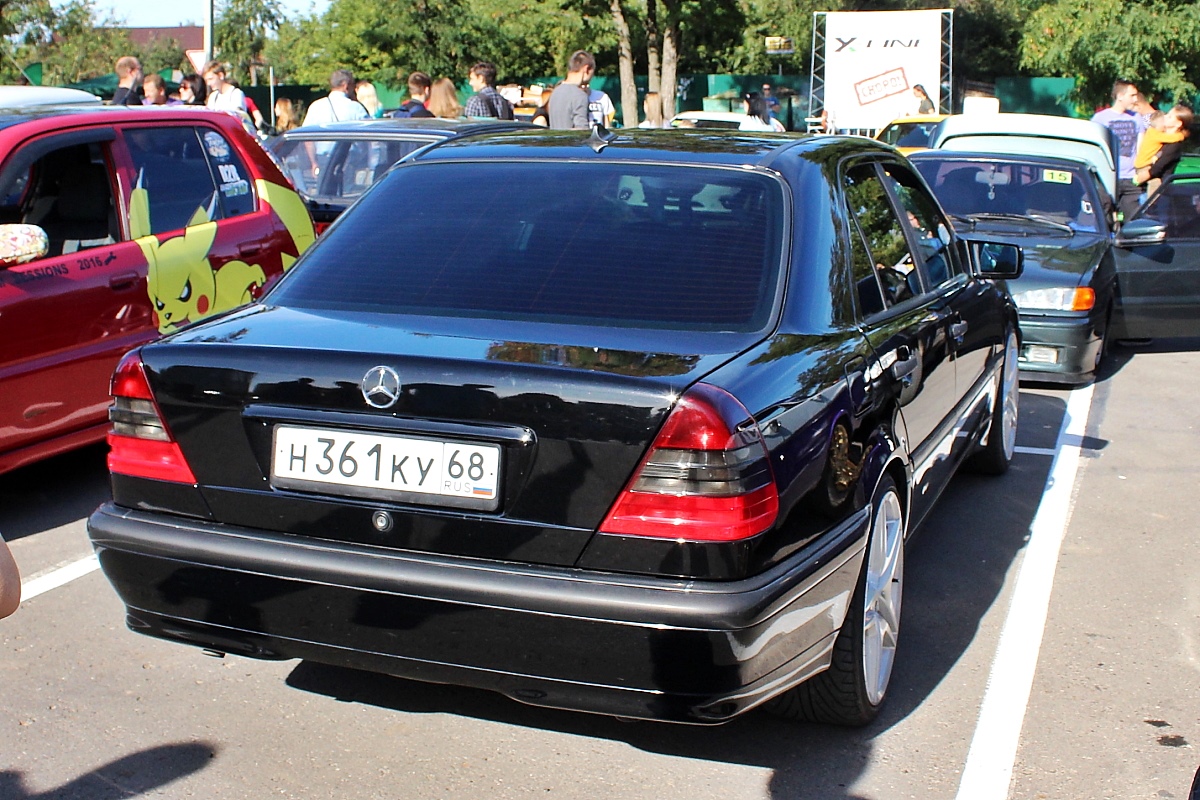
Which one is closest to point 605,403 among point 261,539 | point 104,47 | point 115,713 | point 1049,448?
point 261,539

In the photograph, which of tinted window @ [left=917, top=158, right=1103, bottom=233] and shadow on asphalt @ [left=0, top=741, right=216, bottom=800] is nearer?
shadow on asphalt @ [left=0, top=741, right=216, bottom=800]

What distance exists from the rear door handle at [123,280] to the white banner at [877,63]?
A: 80.0 ft

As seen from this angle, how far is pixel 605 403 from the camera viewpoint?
2891 millimetres

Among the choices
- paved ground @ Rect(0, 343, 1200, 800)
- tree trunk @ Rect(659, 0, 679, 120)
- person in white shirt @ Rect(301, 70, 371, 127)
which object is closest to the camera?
paved ground @ Rect(0, 343, 1200, 800)

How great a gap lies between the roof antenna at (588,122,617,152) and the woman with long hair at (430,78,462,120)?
8612 mm

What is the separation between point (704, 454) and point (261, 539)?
3.50 feet

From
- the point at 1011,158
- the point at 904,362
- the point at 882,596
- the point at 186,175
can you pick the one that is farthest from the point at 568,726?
the point at 1011,158

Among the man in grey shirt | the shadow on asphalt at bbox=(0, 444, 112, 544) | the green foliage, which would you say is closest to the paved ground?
the shadow on asphalt at bbox=(0, 444, 112, 544)

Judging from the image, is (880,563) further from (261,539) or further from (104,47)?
(104,47)

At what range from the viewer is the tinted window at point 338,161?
30.7 ft

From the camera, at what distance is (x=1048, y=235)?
8.96 metres

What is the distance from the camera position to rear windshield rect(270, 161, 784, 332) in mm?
3414

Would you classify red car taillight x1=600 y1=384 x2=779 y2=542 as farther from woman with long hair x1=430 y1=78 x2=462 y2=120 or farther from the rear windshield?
woman with long hair x1=430 y1=78 x2=462 y2=120

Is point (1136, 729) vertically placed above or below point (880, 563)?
below
